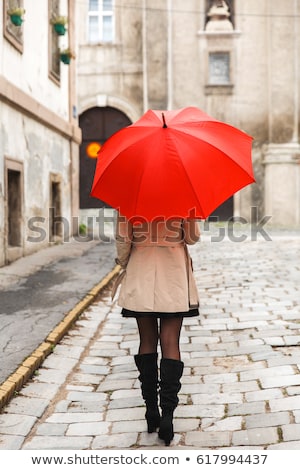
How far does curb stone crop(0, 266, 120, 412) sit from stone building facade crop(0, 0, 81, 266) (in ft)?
10.1

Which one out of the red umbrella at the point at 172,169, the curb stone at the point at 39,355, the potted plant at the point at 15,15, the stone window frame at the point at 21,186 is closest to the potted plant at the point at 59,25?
the potted plant at the point at 15,15

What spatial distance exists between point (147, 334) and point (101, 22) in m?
A: 20.7

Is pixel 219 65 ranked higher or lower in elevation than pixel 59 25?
higher

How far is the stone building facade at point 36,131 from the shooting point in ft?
34.7

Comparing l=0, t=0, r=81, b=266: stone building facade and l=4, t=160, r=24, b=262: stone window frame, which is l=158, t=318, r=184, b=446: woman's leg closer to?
l=0, t=0, r=81, b=266: stone building facade

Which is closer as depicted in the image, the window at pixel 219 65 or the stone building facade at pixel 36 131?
the stone building facade at pixel 36 131

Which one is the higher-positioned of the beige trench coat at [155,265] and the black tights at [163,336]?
the beige trench coat at [155,265]

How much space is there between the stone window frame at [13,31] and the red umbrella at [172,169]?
24.7ft

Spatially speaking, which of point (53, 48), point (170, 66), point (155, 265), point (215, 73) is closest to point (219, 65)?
point (215, 73)

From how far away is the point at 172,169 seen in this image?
353cm

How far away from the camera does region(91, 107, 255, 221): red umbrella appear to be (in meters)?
3.53

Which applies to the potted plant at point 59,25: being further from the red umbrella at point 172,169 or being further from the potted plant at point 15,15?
the red umbrella at point 172,169

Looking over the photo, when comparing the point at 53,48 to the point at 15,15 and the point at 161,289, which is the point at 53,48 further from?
the point at 161,289

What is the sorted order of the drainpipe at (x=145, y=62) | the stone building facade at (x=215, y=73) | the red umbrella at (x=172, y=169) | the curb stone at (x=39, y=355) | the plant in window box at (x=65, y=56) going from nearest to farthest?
the red umbrella at (x=172, y=169)
the curb stone at (x=39, y=355)
the plant in window box at (x=65, y=56)
the drainpipe at (x=145, y=62)
the stone building facade at (x=215, y=73)
